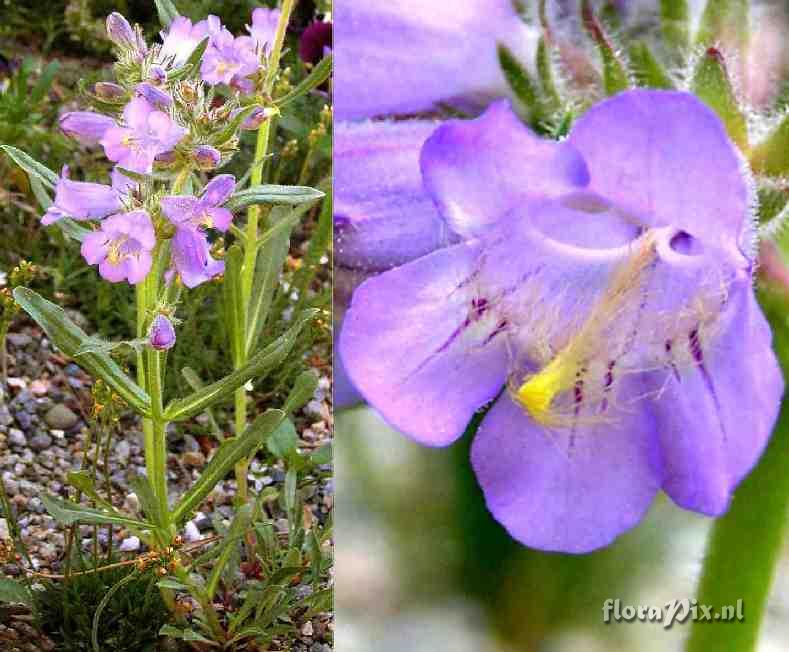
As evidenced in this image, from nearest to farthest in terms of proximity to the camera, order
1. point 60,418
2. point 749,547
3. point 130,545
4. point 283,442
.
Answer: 1. point 749,547
2. point 283,442
3. point 130,545
4. point 60,418

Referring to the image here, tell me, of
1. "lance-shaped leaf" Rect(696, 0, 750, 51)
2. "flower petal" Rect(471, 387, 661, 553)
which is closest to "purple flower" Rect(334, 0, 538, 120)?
"lance-shaped leaf" Rect(696, 0, 750, 51)

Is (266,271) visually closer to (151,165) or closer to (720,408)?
(151,165)

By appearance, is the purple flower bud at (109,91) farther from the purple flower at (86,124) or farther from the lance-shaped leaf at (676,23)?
the lance-shaped leaf at (676,23)

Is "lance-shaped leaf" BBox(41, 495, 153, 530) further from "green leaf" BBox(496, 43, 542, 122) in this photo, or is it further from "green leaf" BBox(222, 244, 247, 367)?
"green leaf" BBox(496, 43, 542, 122)

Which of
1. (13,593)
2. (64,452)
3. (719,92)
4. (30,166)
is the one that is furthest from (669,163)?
(64,452)

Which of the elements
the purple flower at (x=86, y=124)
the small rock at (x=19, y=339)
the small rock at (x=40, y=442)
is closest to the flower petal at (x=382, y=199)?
the purple flower at (x=86, y=124)

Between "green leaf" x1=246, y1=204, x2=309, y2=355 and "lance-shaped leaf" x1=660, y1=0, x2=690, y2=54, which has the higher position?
"lance-shaped leaf" x1=660, y1=0, x2=690, y2=54

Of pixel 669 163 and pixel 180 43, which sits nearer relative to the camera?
pixel 669 163
